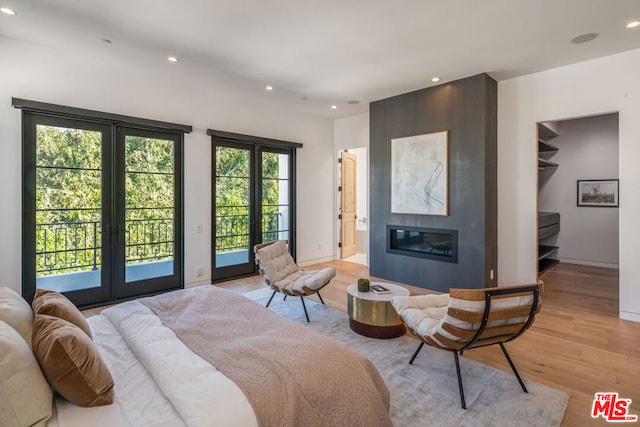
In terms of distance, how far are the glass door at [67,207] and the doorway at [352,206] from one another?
4.29 metres

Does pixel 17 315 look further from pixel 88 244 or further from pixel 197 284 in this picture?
pixel 197 284

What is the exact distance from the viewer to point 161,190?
4449mm

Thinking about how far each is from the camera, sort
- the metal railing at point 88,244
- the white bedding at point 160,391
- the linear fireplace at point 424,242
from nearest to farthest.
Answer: the white bedding at point 160,391 → the metal railing at point 88,244 → the linear fireplace at point 424,242

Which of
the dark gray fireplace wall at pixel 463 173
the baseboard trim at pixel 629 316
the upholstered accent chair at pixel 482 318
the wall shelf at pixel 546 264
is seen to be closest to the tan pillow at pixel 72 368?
the upholstered accent chair at pixel 482 318

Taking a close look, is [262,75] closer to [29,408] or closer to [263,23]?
[263,23]

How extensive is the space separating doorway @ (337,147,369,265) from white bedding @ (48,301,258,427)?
5.15 metres

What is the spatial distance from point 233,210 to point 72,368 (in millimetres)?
4070

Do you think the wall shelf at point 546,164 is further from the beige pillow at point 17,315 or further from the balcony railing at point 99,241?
the beige pillow at point 17,315

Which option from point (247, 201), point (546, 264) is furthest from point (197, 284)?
point (546, 264)

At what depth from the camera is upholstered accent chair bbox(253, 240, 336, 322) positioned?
3.53 metres

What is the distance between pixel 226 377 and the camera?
140 cm

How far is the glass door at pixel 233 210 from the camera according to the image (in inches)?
199

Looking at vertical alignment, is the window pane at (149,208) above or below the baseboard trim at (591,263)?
above

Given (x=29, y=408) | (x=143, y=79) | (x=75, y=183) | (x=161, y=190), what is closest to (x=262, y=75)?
(x=143, y=79)
